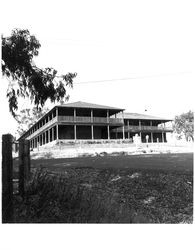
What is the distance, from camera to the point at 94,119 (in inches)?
758

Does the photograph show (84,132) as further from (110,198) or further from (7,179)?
(7,179)

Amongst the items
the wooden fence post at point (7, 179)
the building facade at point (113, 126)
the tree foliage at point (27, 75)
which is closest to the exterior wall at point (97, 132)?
the building facade at point (113, 126)

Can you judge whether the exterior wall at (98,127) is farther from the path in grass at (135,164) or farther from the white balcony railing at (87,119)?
the path in grass at (135,164)

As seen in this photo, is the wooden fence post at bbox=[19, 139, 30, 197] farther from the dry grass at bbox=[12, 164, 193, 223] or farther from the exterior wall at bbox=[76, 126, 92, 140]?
the exterior wall at bbox=[76, 126, 92, 140]

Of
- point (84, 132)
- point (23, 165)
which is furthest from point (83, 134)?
point (23, 165)

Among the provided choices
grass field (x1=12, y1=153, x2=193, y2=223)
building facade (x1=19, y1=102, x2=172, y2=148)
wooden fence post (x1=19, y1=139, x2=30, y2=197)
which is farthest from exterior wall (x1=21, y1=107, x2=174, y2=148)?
wooden fence post (x1=19, y1=139, x2=30, y2=197)

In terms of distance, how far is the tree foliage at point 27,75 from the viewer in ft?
12.3

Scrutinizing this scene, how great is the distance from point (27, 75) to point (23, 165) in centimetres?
145

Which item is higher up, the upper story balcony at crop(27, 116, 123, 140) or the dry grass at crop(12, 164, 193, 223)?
the upper story balcony at crop(27, 116, 123, 140)

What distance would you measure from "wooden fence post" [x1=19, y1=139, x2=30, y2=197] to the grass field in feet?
0.34

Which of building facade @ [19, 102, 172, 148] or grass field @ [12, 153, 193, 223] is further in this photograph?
building facade @ [19, 102, 172, 148]

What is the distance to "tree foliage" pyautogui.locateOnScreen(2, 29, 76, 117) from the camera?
376 cm

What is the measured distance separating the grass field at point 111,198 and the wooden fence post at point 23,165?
105mm
